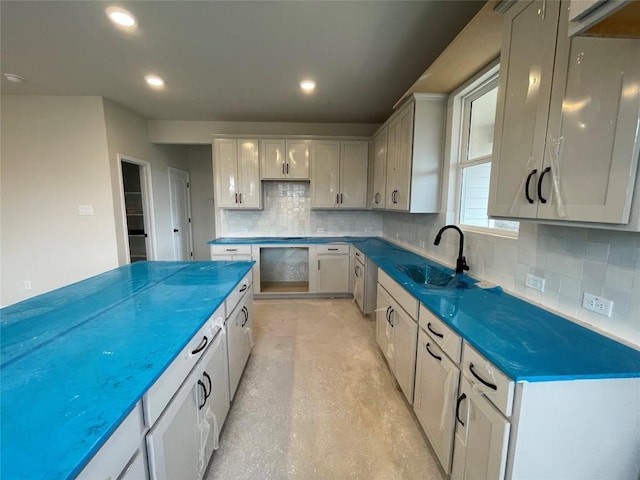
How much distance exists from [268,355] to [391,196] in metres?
2.17

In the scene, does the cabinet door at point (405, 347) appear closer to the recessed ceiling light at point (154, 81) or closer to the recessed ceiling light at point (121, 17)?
the recessed ceiling light at point (121, 17)

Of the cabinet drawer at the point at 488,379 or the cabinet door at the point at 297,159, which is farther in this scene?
the cabinet door at the point at 297,159

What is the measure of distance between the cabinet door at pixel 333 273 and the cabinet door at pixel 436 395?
2411 millimetres

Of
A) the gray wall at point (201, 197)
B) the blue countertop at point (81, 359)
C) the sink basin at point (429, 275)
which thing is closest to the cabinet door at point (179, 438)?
the blue countertop at point (81, 359)

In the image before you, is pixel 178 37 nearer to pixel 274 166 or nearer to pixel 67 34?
pixel 67 34

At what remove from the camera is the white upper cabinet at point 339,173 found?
3955 millimetres

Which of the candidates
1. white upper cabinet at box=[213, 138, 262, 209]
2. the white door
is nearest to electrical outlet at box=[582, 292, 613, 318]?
white upper cabinet at box=[213, 138, 262, 209]

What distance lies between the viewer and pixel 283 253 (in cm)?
456

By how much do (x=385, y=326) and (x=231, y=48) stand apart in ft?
8.92

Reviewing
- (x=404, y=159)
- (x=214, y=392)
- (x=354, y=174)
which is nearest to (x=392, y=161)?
(x=404, y=159)

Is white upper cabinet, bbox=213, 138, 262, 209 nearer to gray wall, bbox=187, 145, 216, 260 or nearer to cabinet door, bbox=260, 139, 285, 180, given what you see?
cabinet door, bbox=260, 139, 285, 180

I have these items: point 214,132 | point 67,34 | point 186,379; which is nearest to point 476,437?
point 186,379

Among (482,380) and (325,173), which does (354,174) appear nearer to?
(325,173)

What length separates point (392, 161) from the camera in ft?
9.75
